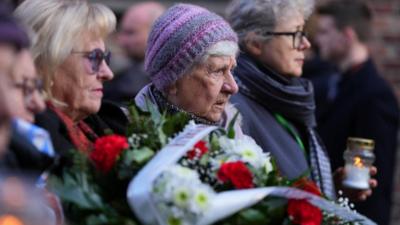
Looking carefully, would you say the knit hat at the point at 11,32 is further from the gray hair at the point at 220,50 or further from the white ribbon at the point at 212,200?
the gray hair at the point at 220,50

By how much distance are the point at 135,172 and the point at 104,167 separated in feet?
0.30

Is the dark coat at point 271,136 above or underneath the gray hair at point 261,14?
underneath

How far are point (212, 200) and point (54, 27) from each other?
1044 mm

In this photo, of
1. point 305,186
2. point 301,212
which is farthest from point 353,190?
point 301,212

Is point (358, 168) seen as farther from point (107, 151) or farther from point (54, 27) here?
point (107, 151)

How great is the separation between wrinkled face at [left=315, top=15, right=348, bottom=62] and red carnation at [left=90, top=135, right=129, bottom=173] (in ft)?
16.4

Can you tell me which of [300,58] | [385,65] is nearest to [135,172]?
[300,58]

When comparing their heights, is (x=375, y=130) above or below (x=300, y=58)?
below

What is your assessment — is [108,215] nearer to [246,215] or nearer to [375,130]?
[246,215]

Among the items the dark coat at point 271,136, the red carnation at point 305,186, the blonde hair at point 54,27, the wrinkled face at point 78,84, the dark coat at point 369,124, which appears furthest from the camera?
the dark coat at point 369,124

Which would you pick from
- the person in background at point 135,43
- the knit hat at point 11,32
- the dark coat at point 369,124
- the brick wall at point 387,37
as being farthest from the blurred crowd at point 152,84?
the brick wall at point 387,37

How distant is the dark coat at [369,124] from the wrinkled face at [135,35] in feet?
4.62

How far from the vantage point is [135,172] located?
11.2 feet

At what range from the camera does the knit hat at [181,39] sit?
4.52 metres
